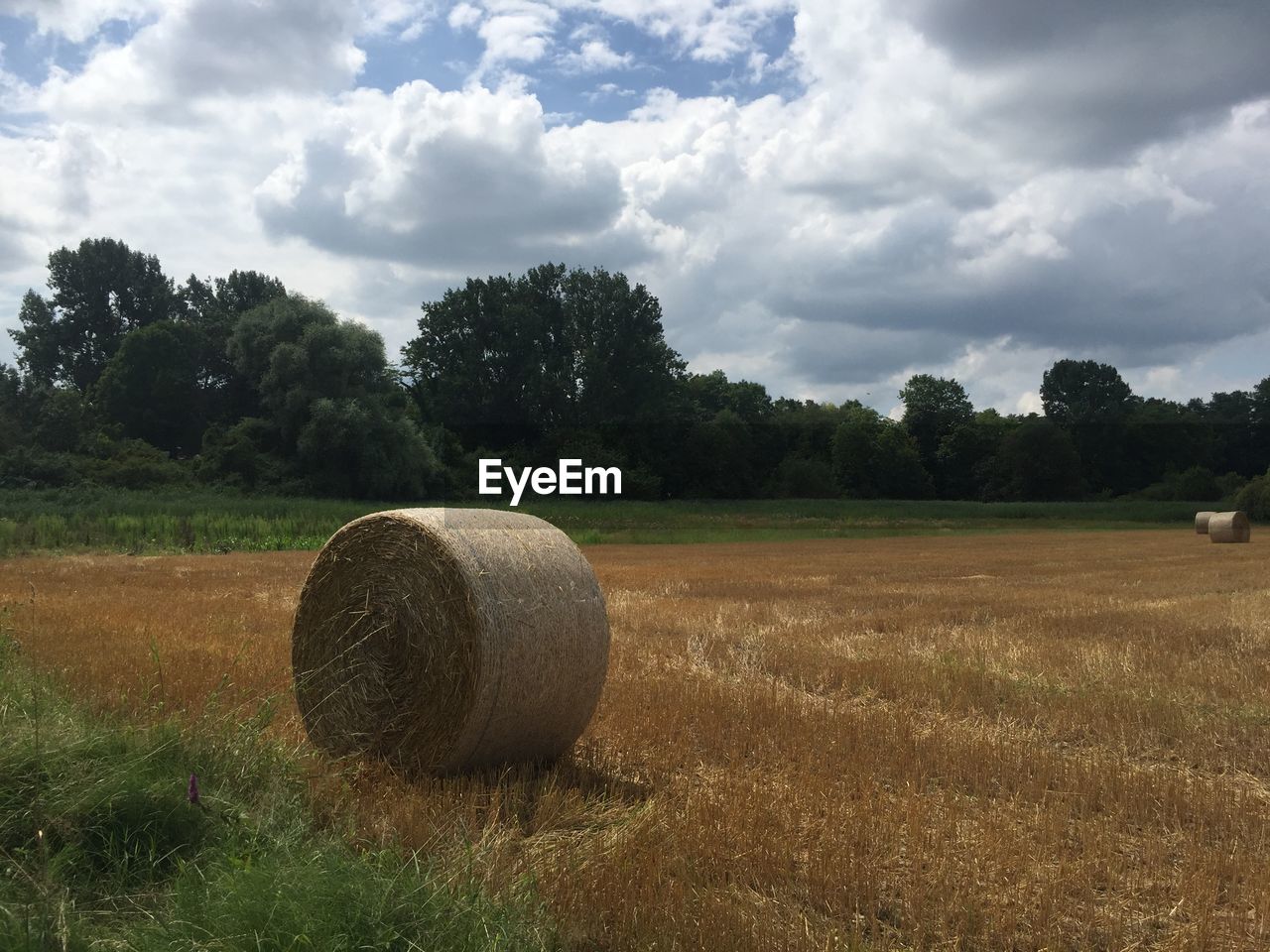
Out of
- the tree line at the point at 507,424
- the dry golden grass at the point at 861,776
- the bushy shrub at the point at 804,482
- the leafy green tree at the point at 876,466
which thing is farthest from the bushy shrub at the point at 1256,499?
the dry golden grass at the point at 861,776

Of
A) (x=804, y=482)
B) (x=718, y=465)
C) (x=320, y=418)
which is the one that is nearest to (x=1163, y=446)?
(x=804, y=482)

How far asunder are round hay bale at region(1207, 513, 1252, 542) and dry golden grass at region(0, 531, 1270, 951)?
21919mm

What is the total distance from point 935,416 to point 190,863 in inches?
3015

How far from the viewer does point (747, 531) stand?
43.2m


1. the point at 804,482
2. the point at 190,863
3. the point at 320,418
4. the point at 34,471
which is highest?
the point at 320,418

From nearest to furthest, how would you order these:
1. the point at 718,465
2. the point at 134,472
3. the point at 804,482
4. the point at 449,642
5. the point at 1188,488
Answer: the point at 449,642 < the point at 134,472 < the point at 718,465 < the point at 804,482 < the point at 1188,488

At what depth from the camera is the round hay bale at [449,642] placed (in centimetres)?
629

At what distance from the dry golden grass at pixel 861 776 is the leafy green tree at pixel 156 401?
48566mm

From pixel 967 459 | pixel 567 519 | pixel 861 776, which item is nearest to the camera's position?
pixel 861 776

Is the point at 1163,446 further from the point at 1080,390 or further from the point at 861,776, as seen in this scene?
the point at 861,776

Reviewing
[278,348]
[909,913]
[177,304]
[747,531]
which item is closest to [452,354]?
[278,348]

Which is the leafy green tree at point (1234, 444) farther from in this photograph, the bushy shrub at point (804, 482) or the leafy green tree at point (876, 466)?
the bushy shrub at point (804, 482)

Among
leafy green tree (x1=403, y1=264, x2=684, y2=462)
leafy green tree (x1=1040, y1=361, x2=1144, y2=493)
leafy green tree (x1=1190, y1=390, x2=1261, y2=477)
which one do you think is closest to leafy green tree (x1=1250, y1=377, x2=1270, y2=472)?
leafy green tree (x1=1190, y1=390, x2=1261, y2=477)

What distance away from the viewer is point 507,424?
61906mm
